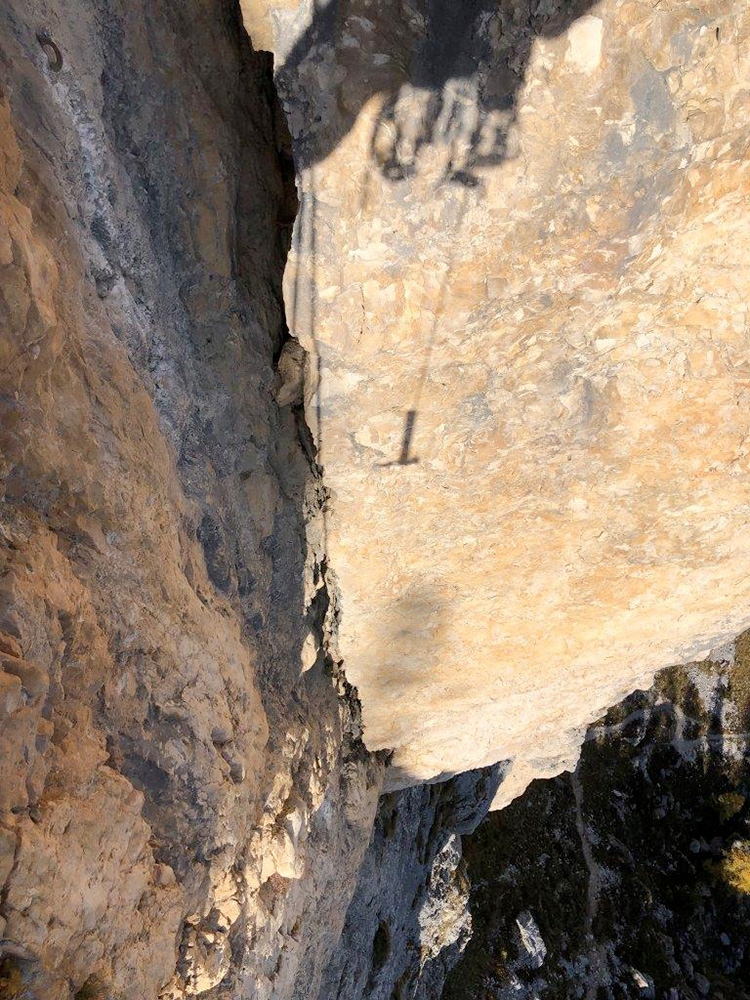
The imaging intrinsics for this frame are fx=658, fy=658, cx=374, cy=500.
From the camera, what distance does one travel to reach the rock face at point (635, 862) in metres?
15.1

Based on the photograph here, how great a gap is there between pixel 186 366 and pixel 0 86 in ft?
5.31

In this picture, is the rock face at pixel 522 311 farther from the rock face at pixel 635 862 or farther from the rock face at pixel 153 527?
the rock face at pixel 635 862

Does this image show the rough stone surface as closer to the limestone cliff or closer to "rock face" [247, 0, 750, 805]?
the limestone cliff

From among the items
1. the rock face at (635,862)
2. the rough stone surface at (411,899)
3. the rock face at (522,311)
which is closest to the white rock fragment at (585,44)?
the rock face at (522,311)

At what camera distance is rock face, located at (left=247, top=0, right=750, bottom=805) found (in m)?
3.40

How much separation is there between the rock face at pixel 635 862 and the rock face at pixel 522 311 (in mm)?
12421

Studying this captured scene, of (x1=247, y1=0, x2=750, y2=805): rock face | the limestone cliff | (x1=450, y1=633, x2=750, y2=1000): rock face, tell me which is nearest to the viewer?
the limestone cliff

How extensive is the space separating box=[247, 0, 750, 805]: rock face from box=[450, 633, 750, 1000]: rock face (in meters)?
12.4

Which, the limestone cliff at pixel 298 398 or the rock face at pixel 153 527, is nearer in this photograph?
the rock face at pixel 153 527

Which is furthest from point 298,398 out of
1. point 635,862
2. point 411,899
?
point 635,862

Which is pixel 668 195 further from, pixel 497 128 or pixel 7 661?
pixel 7 661

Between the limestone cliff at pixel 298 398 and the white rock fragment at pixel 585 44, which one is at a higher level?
the white rock fragment at pixel 585 44

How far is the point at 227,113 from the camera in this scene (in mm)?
3979

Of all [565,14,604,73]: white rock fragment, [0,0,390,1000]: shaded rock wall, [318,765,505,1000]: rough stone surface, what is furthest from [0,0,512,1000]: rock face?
[318,765,505,1000]: rough stone surface
